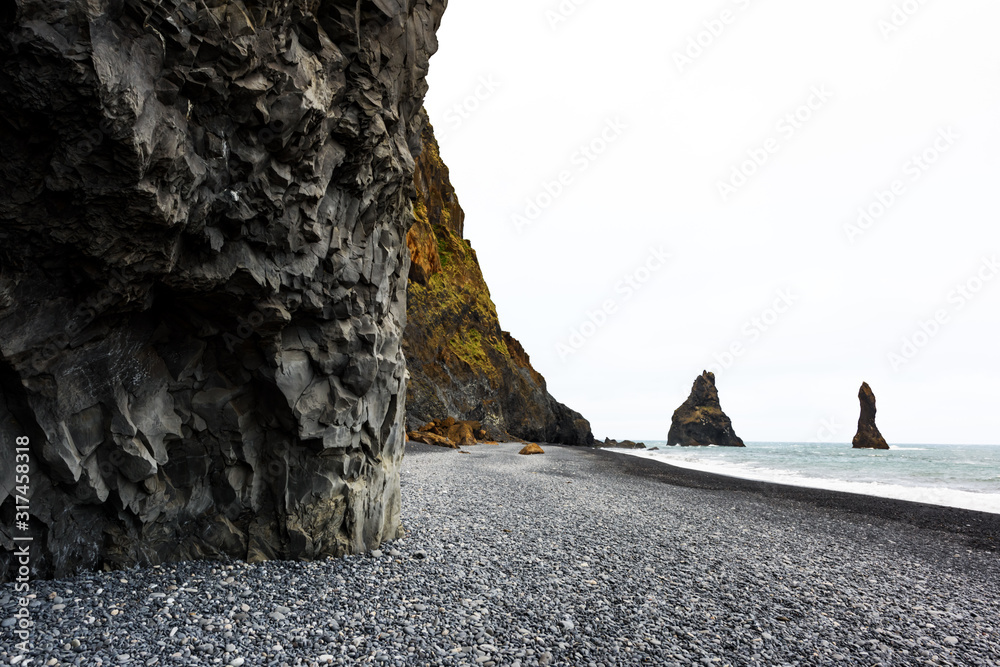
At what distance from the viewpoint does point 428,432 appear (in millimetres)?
→ 33562

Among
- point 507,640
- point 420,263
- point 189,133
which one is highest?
point 420,263

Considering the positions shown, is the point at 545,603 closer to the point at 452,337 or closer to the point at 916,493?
the point at 916,493

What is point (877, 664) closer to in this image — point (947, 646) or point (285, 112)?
point (947, 646)

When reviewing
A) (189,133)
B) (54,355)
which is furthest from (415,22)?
(54,355)

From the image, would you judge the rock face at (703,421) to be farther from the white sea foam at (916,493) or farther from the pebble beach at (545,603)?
the pebble beach at (545,603)

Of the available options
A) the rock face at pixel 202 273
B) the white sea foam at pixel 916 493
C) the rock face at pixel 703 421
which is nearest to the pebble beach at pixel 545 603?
the rock face at pixel 202 273

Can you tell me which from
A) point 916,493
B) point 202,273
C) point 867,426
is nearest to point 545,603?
point 202,273

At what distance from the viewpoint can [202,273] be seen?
19.4 feet

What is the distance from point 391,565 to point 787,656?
5263mm

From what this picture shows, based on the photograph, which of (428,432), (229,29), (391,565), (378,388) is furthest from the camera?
(428,432)

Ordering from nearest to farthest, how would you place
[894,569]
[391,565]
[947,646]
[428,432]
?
1. [947,646]
2. [391,565]
3. [894,569]
4. [428,432]

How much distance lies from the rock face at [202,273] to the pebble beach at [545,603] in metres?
0.88

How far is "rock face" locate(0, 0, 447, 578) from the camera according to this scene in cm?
449

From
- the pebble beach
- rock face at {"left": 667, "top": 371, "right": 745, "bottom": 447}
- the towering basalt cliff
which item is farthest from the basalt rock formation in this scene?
rock face at {"left": 667, "top": 371, "right": 745, "bottom": 447}
